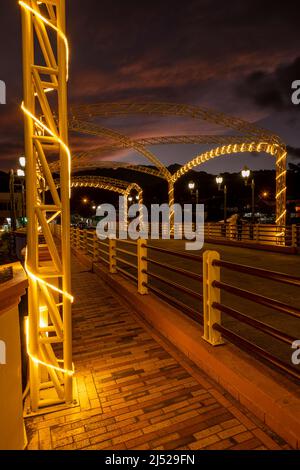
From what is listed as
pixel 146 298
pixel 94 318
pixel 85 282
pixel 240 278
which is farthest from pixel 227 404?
pixel 85 282

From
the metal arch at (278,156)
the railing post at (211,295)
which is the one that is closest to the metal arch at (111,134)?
the metal arch at (278,156)

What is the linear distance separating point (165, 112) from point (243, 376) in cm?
1830

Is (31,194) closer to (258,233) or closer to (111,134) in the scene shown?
(258,233)

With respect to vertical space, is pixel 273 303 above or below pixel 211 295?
above

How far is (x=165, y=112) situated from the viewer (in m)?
19.5

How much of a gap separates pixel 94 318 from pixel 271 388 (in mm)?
3980

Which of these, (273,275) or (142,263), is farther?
(142,263)

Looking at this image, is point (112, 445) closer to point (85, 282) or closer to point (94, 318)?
point (94, 318)

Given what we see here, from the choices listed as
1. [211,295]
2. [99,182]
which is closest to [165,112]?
[211,295]

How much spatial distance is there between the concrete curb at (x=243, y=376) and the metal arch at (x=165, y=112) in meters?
15.9

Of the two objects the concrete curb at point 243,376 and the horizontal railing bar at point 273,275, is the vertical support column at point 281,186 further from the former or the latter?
the horizontal railing bar at point 273,275

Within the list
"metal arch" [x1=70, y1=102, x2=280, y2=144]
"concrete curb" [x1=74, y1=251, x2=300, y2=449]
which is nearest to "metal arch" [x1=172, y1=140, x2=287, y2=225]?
"metal arch" [x1=70, y1=102, x2=280, y2=144]

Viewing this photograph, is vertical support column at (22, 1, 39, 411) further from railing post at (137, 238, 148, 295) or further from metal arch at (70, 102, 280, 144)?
metal arch at (70, 102, 280, 144)

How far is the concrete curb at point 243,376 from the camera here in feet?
9.03
